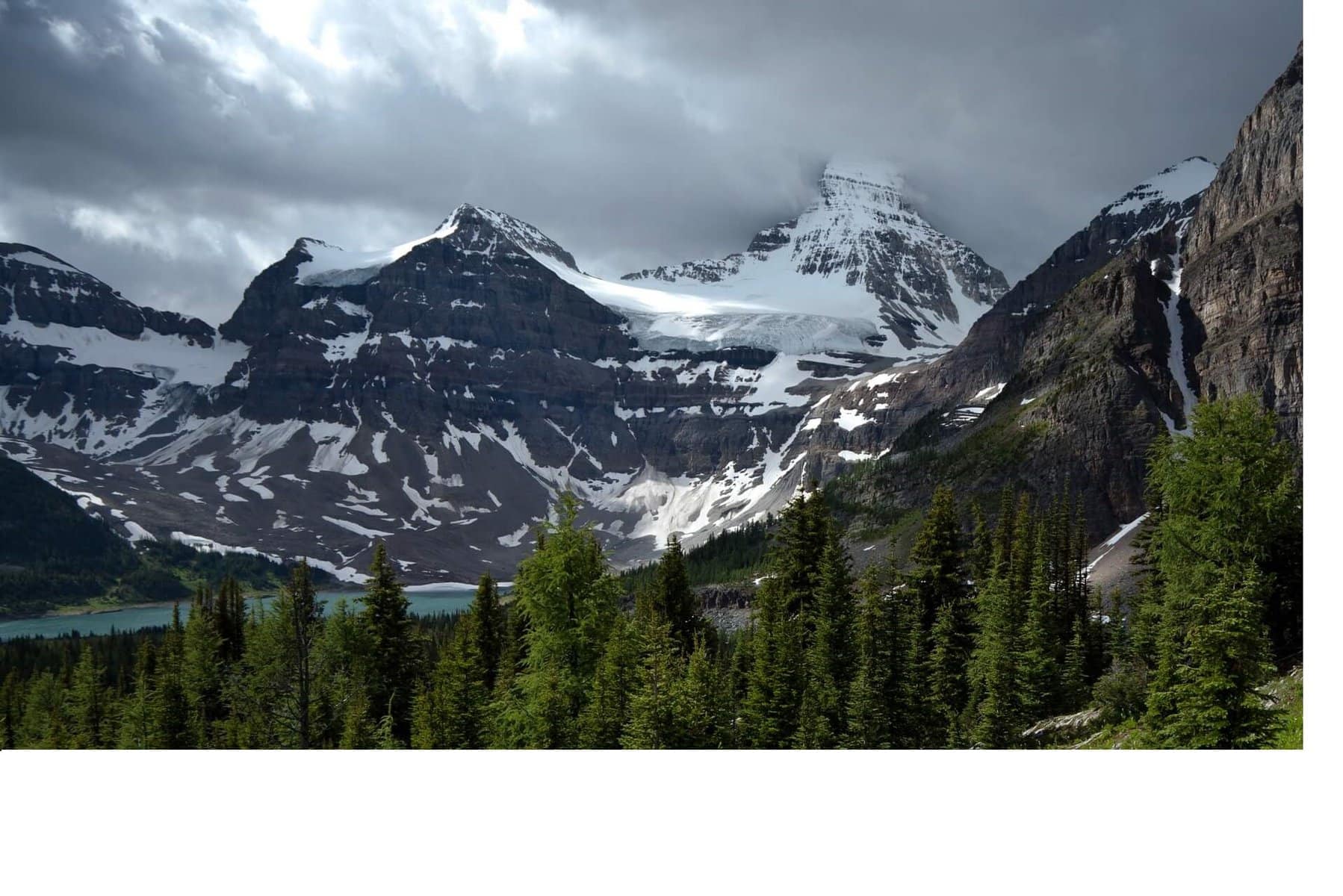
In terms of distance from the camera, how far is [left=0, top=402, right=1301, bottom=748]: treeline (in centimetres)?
1335

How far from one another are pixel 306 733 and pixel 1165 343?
5048cm

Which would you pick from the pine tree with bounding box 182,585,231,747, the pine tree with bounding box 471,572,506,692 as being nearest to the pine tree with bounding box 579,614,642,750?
the pine tree with bounding box 471,572,506,692

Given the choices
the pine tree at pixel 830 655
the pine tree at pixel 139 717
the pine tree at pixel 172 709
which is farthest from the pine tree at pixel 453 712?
the pine tree at pixel 139 717

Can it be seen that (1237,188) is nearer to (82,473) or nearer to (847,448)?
(82,473)

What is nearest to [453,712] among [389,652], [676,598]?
[389,652]

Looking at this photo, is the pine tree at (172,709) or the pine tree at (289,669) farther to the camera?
the pine tree at (172,709)

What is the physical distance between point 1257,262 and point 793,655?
17590mm

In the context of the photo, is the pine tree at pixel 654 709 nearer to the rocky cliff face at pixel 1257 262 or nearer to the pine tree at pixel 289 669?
the pine tree at pixel 289 669

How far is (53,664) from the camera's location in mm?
26234

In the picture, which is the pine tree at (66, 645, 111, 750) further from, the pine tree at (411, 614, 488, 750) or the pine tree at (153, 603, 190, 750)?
the pine tree at (411, 614, 488, 750)

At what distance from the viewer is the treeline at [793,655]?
43.8 feet

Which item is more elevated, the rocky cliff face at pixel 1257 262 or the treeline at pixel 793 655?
the rocky cliff face at pixel 1257 262

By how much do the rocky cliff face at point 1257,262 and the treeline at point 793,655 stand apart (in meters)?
2.00
